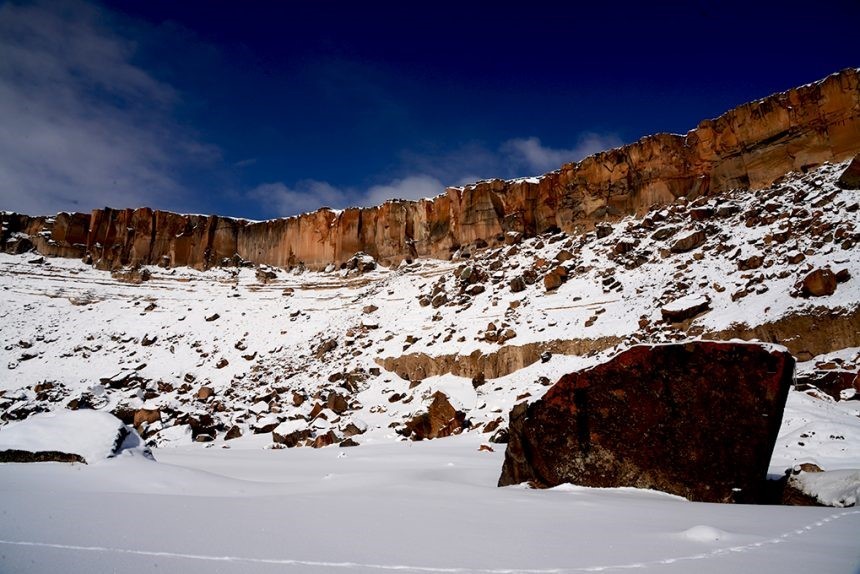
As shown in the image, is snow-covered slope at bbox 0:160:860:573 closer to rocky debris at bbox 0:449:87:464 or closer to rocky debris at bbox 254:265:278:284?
rocky debris at bbox 0:449:87:464

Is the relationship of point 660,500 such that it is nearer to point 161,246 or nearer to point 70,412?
point 70,412

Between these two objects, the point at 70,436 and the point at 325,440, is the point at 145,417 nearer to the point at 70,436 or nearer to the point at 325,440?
the point at 325,440

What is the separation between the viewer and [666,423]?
22.4ft

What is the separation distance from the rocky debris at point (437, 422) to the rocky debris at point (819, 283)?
13984mm

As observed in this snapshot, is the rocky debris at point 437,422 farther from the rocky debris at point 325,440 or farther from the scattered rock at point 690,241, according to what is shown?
the scattered rock at point 690,241

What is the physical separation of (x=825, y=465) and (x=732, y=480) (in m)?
3.39

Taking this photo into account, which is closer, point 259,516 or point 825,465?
point 259,516

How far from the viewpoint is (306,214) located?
53469 millimetres

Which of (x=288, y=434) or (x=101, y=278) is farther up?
(x=101, y=278)

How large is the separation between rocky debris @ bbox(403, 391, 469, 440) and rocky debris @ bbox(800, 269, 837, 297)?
13984 mm

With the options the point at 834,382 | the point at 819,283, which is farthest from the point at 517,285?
the point at 834,382

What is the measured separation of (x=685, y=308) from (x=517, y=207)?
24885mm

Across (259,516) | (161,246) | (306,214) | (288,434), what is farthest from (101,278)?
(259,516)

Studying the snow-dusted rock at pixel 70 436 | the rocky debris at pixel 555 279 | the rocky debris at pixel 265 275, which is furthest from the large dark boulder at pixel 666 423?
the rocky debris at pixel 265 275
